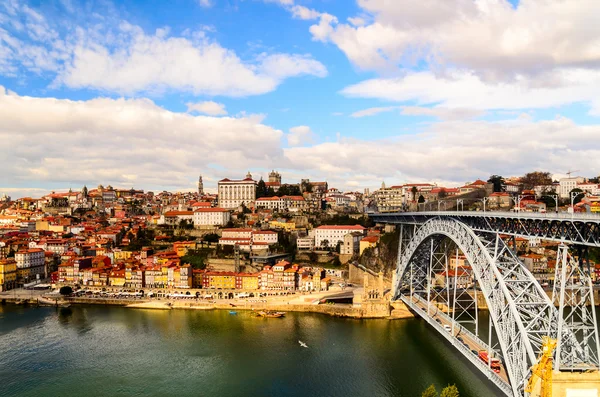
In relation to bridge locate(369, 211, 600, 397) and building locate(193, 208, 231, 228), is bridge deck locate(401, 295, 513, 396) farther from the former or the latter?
building locate(193, 208, 231, 228)

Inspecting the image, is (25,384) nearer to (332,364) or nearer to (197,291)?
(332,364)

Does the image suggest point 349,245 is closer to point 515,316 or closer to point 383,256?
point 383,256

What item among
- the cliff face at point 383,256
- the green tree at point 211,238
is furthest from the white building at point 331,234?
the green tree at point 211,238

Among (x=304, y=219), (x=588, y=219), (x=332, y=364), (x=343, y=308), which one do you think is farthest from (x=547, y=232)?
(x=304, y=219)

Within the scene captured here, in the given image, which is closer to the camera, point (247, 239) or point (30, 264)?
point (30, 264)

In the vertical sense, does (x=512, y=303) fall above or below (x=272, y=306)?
above

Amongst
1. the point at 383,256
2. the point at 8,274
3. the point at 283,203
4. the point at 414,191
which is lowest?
the point at 8,274

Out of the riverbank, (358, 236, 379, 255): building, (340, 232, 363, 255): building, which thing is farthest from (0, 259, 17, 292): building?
(358, 236, 379, 255): building

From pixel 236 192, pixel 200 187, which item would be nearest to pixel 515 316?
pixel 236 192
